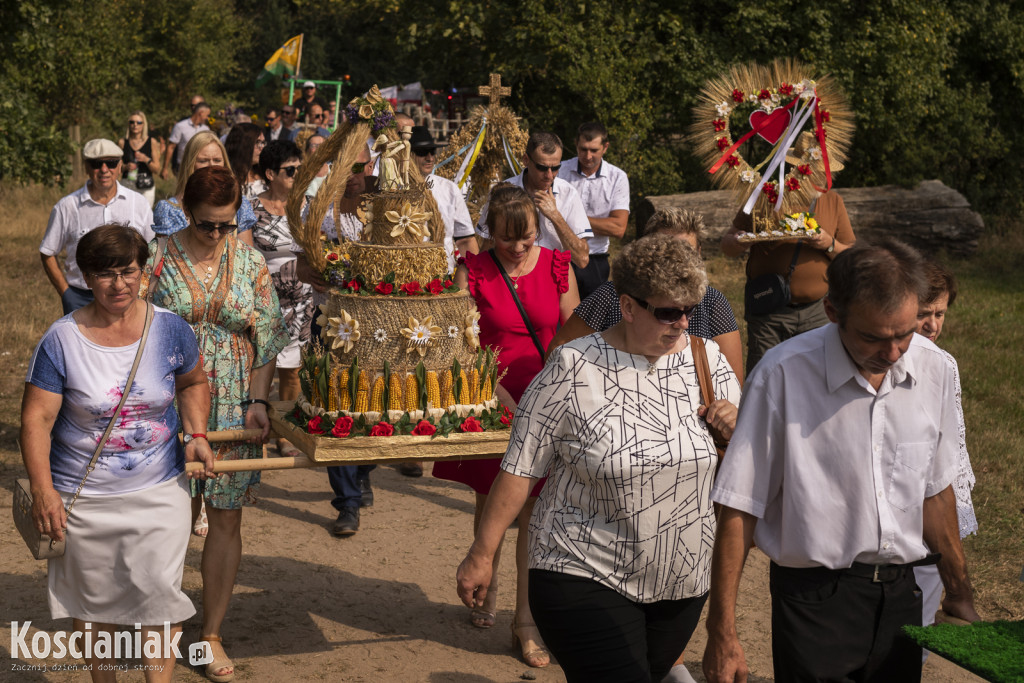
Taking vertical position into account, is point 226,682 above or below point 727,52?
below

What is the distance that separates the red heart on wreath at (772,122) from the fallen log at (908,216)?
28.8 feet

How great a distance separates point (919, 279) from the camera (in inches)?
125

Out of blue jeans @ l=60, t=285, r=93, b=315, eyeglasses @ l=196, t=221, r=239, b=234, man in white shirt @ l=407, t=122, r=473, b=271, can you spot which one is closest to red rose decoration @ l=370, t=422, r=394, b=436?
eyeglasses @ l=196, t=221, r=239, b=234

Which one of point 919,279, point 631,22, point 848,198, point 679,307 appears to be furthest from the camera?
point 631,22

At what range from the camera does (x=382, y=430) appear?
5098mm

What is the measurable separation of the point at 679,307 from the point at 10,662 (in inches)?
157

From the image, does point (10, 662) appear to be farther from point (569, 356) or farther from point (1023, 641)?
point (1023, 641)

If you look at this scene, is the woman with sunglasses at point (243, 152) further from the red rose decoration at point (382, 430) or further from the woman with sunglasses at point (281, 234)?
the red rose decoration at point (382, 430)

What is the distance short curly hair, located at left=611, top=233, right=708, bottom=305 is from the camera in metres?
3.58

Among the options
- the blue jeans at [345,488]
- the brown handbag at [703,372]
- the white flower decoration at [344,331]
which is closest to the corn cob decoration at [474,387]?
the white flower decoration at [344,331]

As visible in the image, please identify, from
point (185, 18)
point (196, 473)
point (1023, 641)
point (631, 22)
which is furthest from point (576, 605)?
point (185, 18)

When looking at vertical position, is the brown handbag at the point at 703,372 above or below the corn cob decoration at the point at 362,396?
above

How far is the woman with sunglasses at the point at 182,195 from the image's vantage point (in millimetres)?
5996

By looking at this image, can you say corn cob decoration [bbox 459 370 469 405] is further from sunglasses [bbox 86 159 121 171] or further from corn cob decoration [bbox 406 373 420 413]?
sunglasses [bbox 86 159 121 171]
